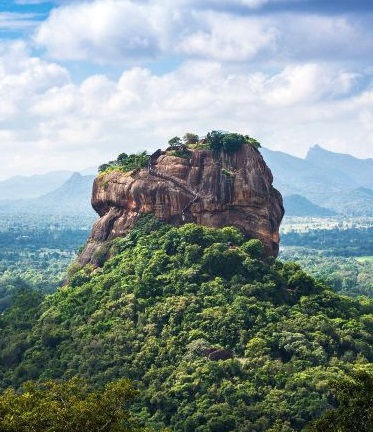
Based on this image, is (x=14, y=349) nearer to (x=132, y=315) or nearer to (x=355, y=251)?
(x=132, y=315)

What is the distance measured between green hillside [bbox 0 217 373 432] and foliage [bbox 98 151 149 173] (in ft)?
14.6

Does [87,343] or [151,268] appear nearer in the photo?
[87,343]

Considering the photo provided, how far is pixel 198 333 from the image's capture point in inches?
1768

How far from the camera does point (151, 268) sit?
51188 mm

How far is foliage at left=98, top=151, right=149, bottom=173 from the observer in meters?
57.3

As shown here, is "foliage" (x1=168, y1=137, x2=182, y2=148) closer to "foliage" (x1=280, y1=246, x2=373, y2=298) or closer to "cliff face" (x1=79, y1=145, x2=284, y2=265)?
"cliff face" (x1=79, y1=145, x2=284, y2=265)

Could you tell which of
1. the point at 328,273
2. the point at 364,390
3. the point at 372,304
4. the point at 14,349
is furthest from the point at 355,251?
the point at 364,390

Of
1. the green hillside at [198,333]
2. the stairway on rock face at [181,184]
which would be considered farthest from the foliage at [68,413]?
the stairway on rock face at [181,184]

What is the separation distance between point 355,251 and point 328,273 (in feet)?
183

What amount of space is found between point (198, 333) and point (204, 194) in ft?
40.5

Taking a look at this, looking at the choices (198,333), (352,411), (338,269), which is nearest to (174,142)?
(198,333)

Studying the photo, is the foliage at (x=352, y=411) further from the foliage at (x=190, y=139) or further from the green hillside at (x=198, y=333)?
the foliage at (x=190, y=139)

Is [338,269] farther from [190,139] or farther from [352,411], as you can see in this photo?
[352,411]

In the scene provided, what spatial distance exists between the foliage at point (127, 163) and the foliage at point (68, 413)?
30.0 meters
